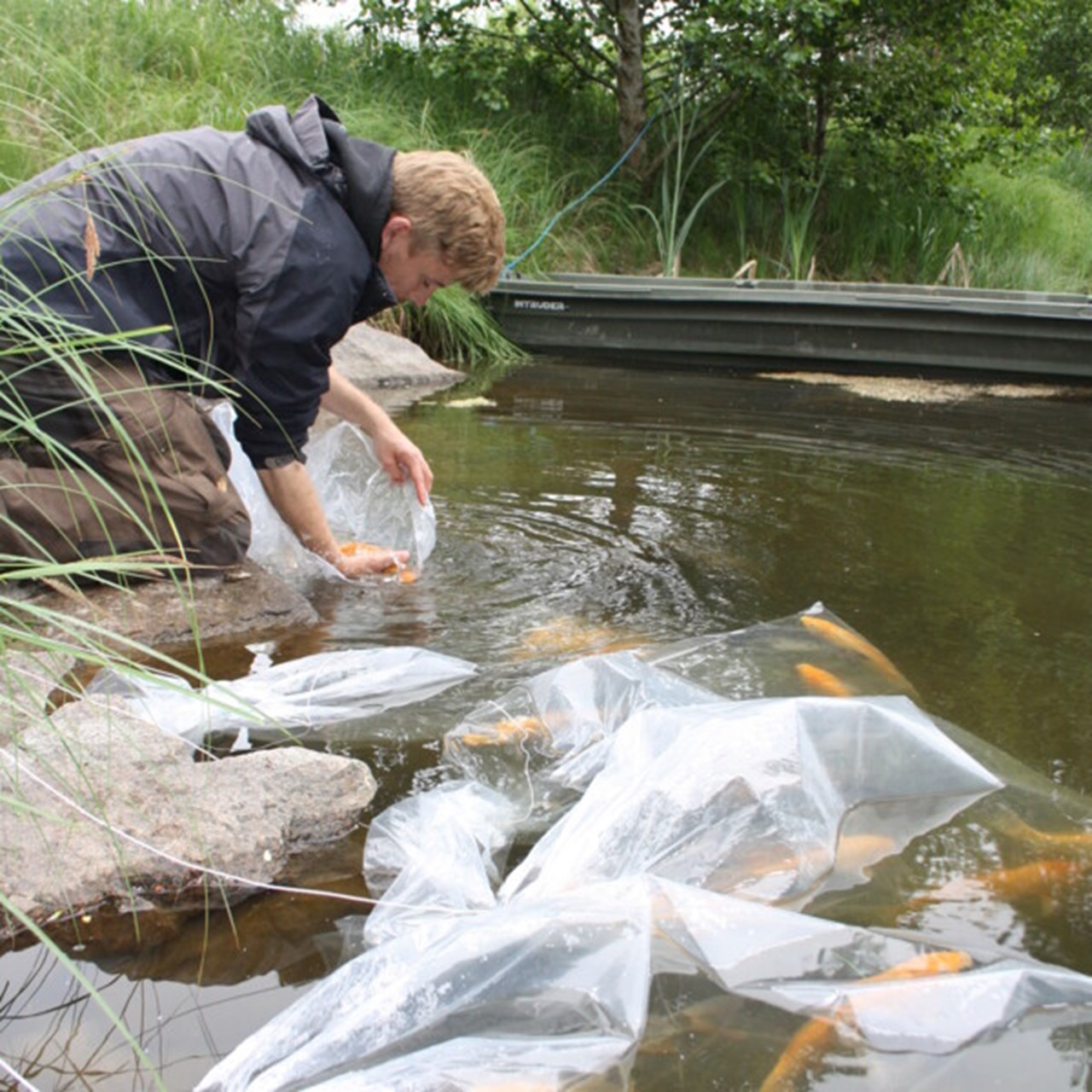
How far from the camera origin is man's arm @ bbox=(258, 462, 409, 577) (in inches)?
142

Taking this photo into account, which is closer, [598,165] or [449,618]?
[449,618]

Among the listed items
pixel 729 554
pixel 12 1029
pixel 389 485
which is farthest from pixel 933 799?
pixel 389 485

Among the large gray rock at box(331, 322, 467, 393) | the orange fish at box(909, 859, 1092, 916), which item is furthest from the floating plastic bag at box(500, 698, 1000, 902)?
the large gray rock at box(331, 322, 467, 393)

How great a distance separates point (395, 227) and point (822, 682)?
1.51 meters

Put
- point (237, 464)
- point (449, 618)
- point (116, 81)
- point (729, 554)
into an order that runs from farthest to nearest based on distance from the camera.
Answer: point (116, 81), point (729, 554), point (237, 464), point (449, 618)

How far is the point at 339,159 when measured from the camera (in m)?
3.15

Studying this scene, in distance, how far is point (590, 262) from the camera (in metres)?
A: 10.5

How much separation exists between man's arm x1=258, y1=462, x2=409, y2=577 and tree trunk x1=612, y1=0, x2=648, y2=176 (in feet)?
26.8

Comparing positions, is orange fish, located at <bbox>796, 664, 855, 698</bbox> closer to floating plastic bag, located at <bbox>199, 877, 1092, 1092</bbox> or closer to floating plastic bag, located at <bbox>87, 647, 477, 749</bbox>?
floating plastic bag, located at <bbox>87, 647, 477, 749</bbox>

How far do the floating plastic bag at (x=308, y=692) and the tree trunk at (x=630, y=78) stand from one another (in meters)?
8.98

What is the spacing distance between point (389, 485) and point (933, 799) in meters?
2.22

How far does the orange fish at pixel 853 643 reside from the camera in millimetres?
3197

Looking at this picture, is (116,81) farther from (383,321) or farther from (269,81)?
(383,321)

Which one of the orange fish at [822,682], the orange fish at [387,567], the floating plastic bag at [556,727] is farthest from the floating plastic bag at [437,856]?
the orange fish at [387,567]
